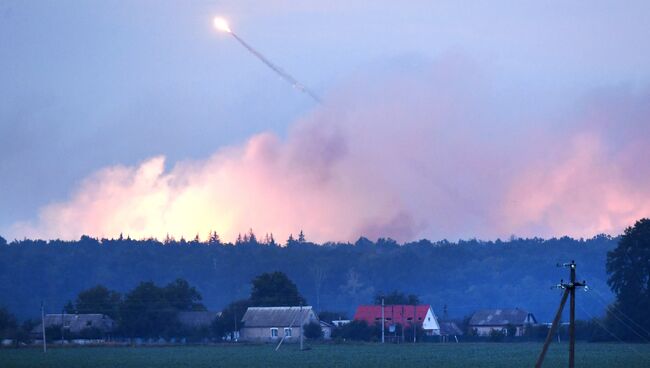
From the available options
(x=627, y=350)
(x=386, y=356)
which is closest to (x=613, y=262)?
(x=627, y=350)

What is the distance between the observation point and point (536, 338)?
352 feet

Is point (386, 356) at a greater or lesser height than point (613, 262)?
lesser

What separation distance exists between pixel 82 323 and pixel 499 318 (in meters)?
46.7

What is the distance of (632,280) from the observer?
103 meters

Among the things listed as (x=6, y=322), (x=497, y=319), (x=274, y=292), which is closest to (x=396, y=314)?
(x=274, y=292)

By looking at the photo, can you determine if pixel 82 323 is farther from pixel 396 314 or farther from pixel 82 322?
pixel 396 314

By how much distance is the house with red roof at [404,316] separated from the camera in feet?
397

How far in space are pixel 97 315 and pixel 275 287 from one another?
17.7m

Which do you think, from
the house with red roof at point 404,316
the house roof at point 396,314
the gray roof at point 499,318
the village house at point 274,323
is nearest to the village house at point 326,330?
the village house at point 274,323

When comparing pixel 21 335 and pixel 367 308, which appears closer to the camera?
pixel 21 335

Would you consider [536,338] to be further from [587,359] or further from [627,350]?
[587,359]

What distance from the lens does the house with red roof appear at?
120938 mm

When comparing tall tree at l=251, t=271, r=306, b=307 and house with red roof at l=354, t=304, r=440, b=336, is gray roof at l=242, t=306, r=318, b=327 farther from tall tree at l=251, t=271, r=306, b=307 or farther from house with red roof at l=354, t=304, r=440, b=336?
house with red roof at l=354, t=304, r=440, b=336

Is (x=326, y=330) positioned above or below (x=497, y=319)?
below
